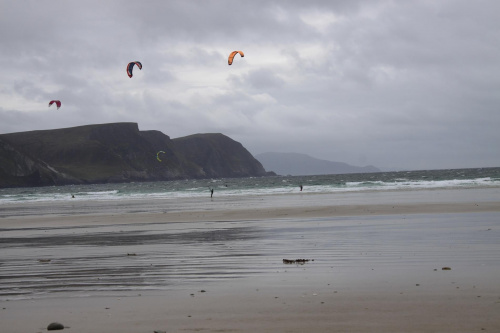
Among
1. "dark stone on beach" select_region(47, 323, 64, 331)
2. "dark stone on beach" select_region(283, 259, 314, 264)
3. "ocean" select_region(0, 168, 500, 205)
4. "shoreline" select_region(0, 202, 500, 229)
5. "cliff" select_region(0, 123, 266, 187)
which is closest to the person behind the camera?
"dark stone on beach" select_region(47, 323, 64, 331)

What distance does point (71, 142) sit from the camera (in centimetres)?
18538

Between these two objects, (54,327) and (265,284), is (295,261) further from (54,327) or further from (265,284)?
(54,327)

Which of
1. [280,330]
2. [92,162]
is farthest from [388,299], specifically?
[92,162]

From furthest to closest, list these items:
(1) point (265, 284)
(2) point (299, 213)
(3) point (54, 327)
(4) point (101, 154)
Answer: (4) point (101, 154) → (2) point (299, 213) → (1) point (265, 284) → (3) point (54, 327)

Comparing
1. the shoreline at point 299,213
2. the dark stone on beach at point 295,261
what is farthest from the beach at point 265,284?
the shoreline at point 299,213

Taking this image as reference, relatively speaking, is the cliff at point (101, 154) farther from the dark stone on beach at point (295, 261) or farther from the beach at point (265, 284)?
the dark stone on beach at point (295, 261)

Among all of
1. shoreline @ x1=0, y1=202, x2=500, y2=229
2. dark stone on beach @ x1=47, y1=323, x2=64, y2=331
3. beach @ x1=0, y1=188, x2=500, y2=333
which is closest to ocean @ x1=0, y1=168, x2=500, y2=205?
shoreline @ x1=0, y1=202, x2=500, y2=229

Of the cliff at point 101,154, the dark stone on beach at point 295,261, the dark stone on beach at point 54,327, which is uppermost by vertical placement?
the cliff at point 101,154

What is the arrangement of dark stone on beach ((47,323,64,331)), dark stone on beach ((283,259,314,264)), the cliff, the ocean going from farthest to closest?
the cliff → the ocean → dark stone on beach ((283,259,314,264)) → dark stone on beach ((47,323,64,331))

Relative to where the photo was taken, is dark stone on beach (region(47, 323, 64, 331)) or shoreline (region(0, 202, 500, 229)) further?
shoreline (region(0, 202, 500, 229))

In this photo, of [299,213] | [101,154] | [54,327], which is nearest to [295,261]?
[54,327]

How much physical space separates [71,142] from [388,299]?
18834cm

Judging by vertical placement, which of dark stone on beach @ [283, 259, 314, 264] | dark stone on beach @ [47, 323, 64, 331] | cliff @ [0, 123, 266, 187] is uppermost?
cliff @ [0, 123, 266, 187]

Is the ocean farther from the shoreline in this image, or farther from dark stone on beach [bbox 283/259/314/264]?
dark stone on beach [bbox 283/259/314/264]
